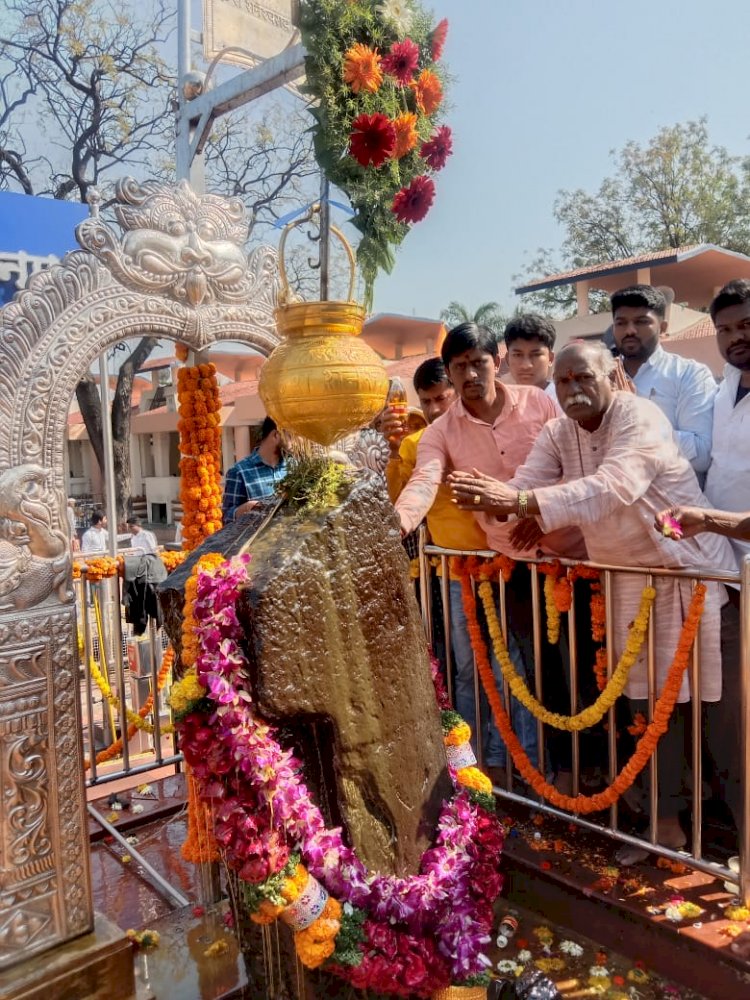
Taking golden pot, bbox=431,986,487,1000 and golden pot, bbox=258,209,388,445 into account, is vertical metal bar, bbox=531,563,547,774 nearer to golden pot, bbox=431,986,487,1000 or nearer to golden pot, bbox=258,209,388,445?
Answer: golden pot, bbox=431,986,487,1000

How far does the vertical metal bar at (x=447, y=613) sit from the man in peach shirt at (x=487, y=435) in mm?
248

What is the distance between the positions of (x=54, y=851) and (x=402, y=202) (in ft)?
8.21

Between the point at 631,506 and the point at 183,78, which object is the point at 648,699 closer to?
the point at 631,506

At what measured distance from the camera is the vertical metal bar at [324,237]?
2410 mm

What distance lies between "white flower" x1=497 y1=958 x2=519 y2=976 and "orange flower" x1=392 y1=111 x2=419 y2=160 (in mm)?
2856

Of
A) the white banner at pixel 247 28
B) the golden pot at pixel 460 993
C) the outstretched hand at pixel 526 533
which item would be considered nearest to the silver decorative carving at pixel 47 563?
the golden pot at pixel 460 993

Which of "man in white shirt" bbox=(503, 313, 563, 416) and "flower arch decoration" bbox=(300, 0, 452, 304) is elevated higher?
"flower arch decoration" bbox=(300, 0, 452, 304)

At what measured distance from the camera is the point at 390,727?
2.27 meters

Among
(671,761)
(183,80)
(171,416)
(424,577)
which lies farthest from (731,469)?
(171,416)

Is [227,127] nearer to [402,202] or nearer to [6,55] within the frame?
[6,55]

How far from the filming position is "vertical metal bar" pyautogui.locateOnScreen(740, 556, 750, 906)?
8.14ft

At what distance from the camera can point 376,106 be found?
2533mm

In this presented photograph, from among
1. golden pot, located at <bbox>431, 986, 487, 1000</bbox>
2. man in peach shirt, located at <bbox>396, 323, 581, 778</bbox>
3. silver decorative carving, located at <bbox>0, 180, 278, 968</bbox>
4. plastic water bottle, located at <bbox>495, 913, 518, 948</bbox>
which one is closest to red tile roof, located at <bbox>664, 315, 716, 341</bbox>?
man in peach shirt, located at <bbox>396, 323, 581, 778</bbox>

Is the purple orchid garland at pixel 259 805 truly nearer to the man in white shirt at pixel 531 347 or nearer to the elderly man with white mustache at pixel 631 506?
the elderly man with white mustache at pixel 631 506
